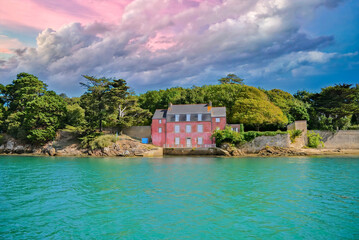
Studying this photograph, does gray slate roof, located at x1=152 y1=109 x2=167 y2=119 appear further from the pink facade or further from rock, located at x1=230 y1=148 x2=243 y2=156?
rock, located at x1=230 y1=148 x2=243 y2=156

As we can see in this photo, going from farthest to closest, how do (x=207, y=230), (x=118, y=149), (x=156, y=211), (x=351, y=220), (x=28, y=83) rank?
(x=28, y=83)
(x=118, y=149)
(x=156, y=211)
(x=351, y=220)
(x=207, y=230)

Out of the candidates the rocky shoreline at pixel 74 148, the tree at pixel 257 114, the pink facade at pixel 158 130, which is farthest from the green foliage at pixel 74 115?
the tree at pixel 257 114

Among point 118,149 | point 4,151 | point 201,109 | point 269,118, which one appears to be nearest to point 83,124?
point 118,149

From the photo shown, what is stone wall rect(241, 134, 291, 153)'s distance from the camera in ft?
135

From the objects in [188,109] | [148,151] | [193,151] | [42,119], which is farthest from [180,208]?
[42,119]

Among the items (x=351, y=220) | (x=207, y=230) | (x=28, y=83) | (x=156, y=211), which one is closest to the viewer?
(x=207, y=230)

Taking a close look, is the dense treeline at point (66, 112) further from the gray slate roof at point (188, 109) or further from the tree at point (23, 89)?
the gray slate roof at point (188, 109)

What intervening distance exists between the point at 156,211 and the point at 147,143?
35.5 m

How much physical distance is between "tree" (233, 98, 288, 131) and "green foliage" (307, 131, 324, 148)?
456 centimetres

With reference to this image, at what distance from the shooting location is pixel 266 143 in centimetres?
4159

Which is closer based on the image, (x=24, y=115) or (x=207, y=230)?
(x=207, y=230)

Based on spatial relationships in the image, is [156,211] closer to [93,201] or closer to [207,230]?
[207,230]

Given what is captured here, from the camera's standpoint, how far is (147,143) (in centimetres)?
4584

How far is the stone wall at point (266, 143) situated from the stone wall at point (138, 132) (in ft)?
56.1
